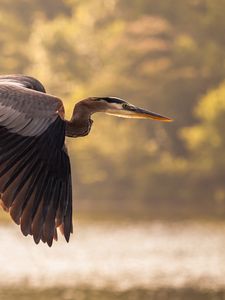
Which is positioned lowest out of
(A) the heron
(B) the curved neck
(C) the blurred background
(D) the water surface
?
(A) the heron

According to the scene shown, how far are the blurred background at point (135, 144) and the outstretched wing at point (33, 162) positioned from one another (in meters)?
22.9

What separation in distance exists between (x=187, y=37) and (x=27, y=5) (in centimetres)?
1740

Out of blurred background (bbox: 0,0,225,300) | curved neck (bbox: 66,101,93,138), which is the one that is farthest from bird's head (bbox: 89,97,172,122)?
blurred background (bbox: 0,0,225,300)

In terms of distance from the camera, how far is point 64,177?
804 cm

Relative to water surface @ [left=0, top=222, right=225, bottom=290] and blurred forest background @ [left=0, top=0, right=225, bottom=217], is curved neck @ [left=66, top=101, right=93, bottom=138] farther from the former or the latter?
blurred forest background @ [left=0, top=0, right=225, bottom=217]

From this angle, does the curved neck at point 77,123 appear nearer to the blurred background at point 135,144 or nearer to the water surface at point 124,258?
the water surface at point 124,258

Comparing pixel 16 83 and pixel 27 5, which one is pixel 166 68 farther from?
pixel 16 83

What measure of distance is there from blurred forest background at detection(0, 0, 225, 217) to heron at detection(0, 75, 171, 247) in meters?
41.9

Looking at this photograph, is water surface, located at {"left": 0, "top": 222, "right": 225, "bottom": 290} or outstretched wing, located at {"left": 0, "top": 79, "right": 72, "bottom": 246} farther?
water surface, located at {"left": 0, "top": 222, "right": 225, "bottom": 290}

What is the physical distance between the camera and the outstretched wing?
25.2 ft

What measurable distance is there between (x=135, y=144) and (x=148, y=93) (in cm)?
256

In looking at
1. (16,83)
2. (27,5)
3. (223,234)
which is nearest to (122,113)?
(16,83)

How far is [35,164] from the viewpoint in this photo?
7891 mm

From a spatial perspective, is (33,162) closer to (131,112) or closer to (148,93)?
(131,112)
